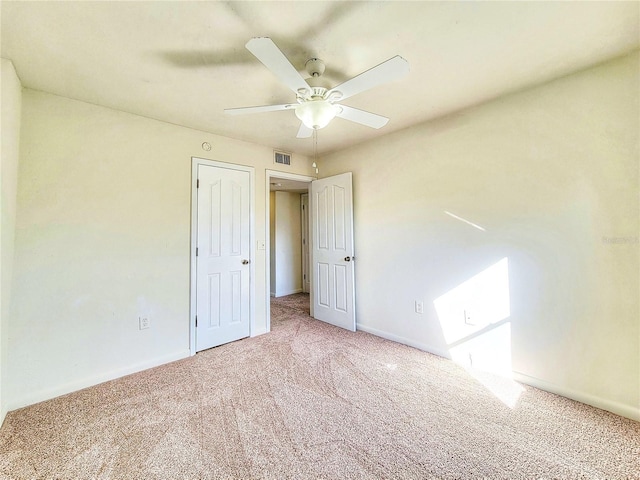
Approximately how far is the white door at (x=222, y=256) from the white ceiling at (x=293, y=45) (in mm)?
929

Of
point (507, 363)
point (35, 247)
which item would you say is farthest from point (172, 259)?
point (507, 363)

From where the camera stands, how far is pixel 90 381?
85.4 inches

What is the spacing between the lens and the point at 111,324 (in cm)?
228

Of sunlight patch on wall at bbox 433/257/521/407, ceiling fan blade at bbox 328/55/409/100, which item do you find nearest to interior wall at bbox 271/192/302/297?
sunlight patch on wall at bbox 433/257/521/407

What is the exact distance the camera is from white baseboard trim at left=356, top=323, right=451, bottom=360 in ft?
8.69

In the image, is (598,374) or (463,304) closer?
(598,374)

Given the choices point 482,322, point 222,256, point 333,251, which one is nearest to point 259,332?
point 222,256

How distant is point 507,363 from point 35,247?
3.94 metres

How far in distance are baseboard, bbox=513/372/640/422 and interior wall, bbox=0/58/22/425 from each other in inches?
152

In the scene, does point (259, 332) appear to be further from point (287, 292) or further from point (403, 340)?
point (287, 292)

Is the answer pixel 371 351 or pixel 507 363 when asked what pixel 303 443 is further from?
pixel 507 363

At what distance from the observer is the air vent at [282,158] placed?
3.48 metres

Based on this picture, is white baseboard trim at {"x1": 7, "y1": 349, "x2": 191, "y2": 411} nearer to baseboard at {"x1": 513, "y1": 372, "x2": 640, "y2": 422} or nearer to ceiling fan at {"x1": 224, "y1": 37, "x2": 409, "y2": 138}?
ceiling fan at {"x1": 224, "y1": 37, "x2": 409, "y2": 138}

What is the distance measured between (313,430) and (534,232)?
87.3 inches
